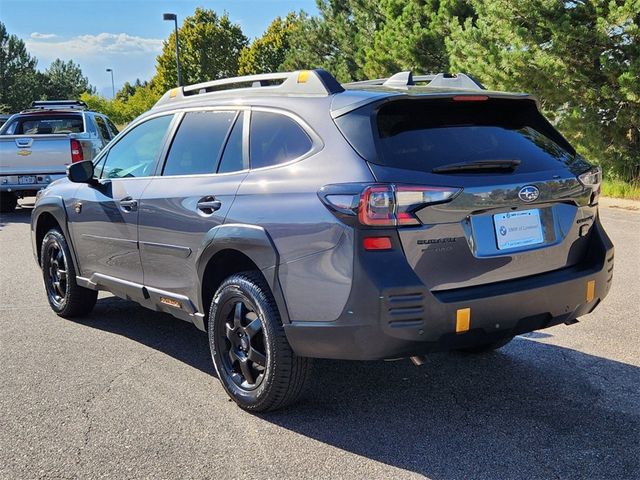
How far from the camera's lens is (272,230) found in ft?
11.3

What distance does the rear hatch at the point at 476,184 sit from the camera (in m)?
3.15

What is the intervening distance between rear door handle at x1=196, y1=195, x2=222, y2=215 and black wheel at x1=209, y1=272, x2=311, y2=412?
0.42m

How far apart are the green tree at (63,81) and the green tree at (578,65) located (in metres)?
72.2

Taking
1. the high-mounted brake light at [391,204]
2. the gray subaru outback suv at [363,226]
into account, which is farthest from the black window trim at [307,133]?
the high-mounted brake light at [391,204]

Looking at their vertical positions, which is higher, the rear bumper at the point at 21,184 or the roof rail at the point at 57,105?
the roof rail at the point at 57,105

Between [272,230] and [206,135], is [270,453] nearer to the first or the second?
[272,230]

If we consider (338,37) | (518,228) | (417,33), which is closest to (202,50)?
(338,37)

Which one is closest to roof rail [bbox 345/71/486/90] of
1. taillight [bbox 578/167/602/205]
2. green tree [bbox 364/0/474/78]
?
taillight [bbox 578/167/602/205]

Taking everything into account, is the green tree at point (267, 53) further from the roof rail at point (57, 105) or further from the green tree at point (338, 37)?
the roof rail at point (57, 105)

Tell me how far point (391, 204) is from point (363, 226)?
163 mm

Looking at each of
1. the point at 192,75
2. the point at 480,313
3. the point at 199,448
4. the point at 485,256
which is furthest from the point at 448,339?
the point at 192,75

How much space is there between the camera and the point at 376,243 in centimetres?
308

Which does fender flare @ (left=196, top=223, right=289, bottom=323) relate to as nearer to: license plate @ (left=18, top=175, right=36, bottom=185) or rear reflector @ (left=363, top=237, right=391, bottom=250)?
rear reflector @ (left=363, top=237, right=391, bottom=250)

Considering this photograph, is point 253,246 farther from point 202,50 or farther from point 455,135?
point 202,50
